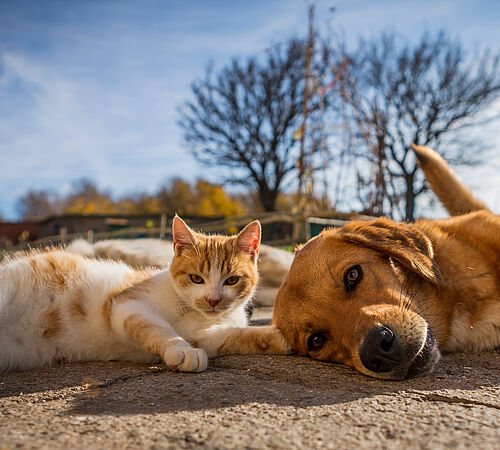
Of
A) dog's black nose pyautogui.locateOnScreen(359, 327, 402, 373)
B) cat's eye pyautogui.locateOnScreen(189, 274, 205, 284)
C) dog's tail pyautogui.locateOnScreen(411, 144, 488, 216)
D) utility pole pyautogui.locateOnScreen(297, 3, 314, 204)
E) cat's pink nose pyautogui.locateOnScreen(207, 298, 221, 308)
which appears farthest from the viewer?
utility pole pyautogui.locateOnScreen(297, 3, 314, 204)

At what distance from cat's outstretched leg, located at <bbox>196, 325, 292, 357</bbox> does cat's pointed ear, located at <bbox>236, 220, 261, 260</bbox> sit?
2.52ft

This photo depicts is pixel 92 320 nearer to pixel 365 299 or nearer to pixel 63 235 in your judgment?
pixel 365 299

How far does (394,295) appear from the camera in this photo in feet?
7.76

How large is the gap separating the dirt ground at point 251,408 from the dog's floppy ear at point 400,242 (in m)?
0.53

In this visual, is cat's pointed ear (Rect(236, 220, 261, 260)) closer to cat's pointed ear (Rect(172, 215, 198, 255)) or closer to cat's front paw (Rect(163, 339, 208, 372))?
cat's pointed ear (Rect(172, 215, 198, 255))

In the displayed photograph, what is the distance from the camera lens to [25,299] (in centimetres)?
272

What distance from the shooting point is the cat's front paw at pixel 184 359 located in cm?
224

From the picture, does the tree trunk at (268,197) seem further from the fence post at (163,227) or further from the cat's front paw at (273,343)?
the cat's front paw at (273,343)

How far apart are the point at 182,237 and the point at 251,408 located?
1.89 meters

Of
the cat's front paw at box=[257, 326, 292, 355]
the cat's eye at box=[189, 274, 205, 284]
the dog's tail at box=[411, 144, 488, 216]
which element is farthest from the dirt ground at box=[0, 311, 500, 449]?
the dog's tail at box=[411, 144, 488, 216]

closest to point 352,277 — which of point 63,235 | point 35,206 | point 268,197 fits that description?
point 63,235

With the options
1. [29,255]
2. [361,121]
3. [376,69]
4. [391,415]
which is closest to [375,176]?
[361,121]

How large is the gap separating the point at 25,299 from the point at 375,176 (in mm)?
5800

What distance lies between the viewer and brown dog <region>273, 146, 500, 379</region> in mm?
2111
